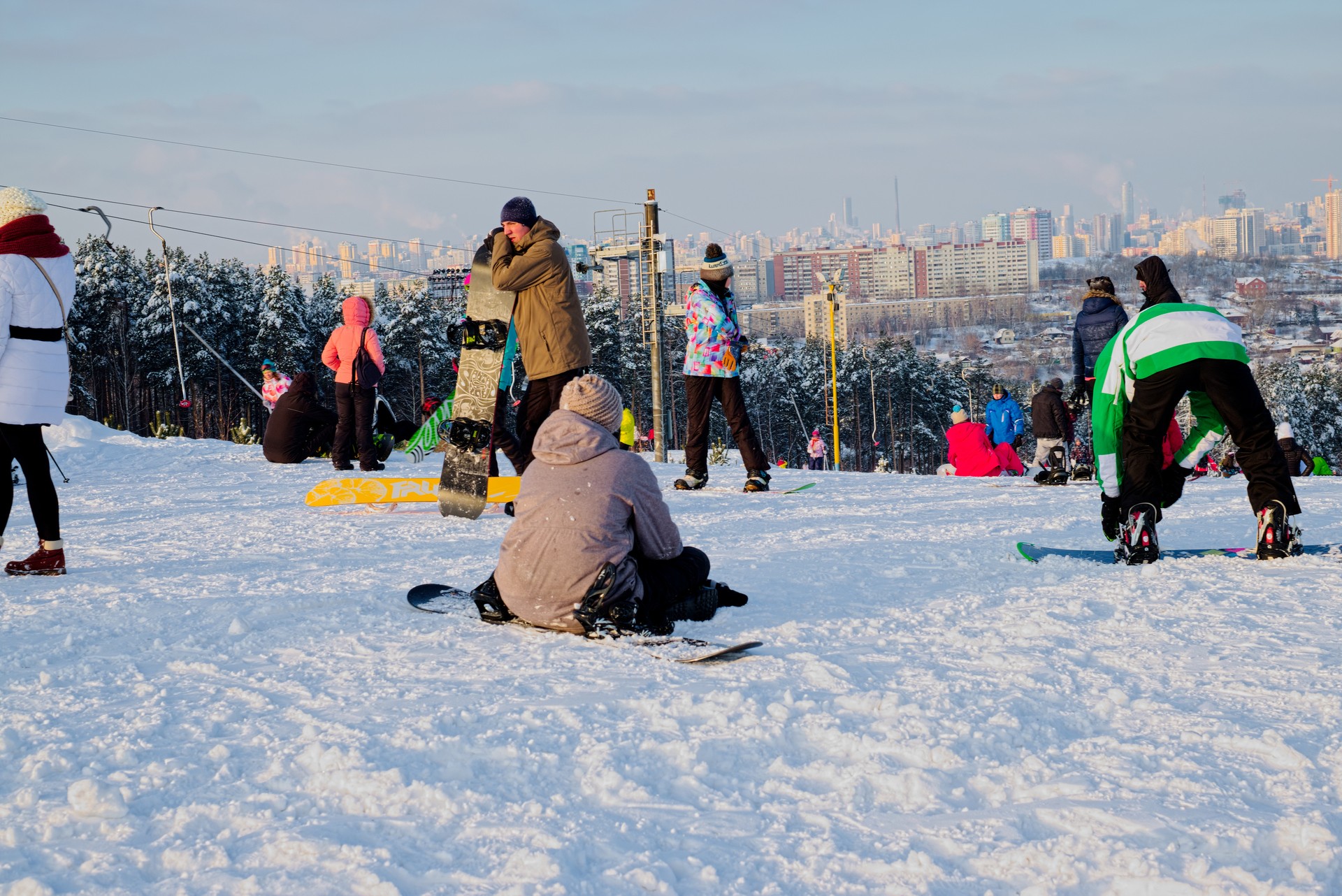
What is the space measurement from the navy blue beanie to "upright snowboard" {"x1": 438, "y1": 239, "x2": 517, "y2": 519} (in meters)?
0.50

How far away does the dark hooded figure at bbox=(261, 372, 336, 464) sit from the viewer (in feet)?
38.8

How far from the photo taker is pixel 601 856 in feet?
7.15

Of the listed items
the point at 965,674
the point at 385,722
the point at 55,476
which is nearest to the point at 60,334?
the point at 385,722

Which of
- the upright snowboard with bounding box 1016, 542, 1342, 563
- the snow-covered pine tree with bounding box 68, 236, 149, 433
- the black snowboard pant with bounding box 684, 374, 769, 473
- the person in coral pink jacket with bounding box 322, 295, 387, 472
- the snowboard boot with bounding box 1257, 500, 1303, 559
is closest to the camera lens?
the snowboard boot with bounding box 1257, 500, 1303, 559

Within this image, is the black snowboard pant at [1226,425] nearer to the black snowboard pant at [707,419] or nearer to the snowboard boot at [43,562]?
the black snowboard pant at [707,419]

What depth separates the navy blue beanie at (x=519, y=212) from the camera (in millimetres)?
6598

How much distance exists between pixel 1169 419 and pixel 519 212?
3.73 metres

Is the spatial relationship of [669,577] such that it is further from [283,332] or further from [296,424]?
[283,332]

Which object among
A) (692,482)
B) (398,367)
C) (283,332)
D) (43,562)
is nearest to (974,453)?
(692,482)

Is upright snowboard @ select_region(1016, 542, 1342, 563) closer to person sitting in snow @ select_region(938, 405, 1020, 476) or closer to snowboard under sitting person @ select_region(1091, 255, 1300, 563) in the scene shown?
snowboard under sitting person @ select_region(1091, 255, 1300, 563)

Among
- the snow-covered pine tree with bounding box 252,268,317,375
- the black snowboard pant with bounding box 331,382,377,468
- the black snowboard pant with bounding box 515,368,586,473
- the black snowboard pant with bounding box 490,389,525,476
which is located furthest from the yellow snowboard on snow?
the snow-covered pine tree with bounding box 252,268,317,375

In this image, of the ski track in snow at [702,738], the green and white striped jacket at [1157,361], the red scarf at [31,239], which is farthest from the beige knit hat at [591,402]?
the red scarf at [31,239]

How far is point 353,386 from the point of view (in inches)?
413

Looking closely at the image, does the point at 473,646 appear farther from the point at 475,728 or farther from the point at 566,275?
the point at 566,275
